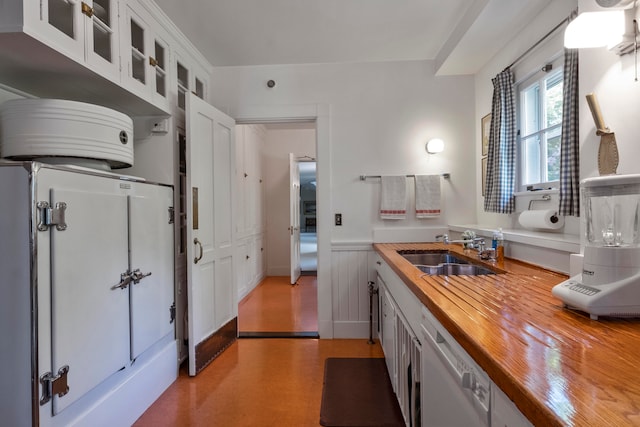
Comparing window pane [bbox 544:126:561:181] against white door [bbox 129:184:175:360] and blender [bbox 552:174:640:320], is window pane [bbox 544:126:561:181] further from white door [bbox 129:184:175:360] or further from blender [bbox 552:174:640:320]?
white door [bbox 129:184:175:360]

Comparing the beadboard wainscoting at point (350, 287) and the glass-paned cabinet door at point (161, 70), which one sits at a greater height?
the glass-paned cabinet door at point (161, 70)

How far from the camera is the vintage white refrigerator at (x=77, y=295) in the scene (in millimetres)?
1221

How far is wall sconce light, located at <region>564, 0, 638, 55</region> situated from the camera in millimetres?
1063

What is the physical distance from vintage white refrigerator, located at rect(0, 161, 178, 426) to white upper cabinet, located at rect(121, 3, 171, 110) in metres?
0.59

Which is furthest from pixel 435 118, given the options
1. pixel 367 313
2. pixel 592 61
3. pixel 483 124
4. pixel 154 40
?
pixel 154 40

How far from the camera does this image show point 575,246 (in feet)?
4.52

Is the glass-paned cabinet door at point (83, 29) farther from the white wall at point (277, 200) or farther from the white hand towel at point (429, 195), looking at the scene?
the white wall at point (277, 200)

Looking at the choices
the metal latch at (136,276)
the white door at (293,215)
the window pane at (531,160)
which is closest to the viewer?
the metal latch at (136,276)

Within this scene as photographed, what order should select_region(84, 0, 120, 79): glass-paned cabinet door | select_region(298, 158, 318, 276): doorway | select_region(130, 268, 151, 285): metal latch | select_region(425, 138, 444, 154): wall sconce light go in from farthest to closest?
1. select_region(298, 158, 318, 276): doorway
2. select_region(425, 138, 444, 154): wall sconce light
3. select_region(130, 268, 151, 285): metal latch
4. select_region(84, 0, 120, 79): glass-paned cabinet door

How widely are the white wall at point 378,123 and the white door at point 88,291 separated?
1687 millimetres

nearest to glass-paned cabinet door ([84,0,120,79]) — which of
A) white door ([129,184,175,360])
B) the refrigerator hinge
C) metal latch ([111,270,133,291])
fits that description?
white door ([129,184,175,360])

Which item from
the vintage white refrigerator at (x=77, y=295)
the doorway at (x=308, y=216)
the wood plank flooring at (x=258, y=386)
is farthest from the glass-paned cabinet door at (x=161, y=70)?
the doorway at (x=308, y=216)

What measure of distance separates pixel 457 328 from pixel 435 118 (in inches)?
94.6

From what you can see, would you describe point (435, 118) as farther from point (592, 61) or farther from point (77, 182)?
point (77, 182)
